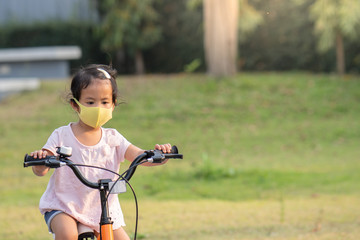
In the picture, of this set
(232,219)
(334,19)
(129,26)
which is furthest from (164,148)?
(129,26)

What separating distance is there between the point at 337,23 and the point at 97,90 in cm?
1499

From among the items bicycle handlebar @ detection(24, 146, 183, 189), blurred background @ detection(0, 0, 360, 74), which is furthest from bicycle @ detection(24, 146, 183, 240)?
blurred background @ detection(0, 0, 360, 74)

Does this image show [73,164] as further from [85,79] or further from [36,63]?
[36,63]

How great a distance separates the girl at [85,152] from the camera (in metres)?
3.45

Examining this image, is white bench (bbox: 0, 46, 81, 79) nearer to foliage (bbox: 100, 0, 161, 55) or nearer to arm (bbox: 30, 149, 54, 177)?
foliage (bbox: 100, 0, 161, 55)

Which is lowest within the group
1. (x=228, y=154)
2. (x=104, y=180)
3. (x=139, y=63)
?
(x=228, y=154)

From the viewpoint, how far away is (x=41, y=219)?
Result: 6.90 meters

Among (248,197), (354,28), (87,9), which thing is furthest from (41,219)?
(87,9)

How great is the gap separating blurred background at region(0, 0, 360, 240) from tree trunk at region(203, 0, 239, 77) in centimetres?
3

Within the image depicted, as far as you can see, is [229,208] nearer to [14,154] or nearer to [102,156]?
[102,156]

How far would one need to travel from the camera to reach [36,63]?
19078 millimetres

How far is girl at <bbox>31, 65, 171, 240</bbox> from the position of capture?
3.45 m

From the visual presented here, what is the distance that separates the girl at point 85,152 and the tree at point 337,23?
44.6 ft

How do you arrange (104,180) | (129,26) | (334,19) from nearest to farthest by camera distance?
1. (104,180)
2. (334,19)
3. (129,26)
